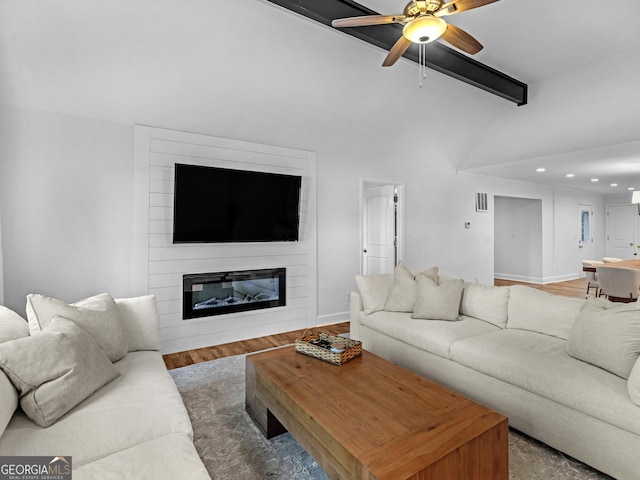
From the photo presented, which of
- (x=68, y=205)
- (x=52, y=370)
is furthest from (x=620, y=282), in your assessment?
(x=68, y=205)

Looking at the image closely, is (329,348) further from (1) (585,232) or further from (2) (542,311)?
(1) (585,232)

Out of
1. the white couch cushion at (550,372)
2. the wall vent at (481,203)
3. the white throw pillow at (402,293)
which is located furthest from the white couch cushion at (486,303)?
the wall vent at (481,203)

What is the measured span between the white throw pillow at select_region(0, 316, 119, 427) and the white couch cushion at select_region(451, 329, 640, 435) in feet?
7.50

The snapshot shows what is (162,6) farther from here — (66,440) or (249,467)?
(249,467)

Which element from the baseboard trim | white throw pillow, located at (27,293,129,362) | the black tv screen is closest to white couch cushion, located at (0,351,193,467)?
white throw pillow, located at (27,293,129,362)

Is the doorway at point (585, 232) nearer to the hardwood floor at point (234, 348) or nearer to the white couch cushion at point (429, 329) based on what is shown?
the hardwood floor at point (234, 348)

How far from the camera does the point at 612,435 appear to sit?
171cm

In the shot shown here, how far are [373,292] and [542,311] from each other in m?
1.43

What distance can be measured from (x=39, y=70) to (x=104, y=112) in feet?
1.75

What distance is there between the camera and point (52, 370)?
1.55m

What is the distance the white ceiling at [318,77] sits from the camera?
2719 millimetres

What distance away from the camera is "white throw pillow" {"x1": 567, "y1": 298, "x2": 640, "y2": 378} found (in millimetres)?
1852

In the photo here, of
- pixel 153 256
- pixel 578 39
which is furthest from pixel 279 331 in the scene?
pixel 578 39

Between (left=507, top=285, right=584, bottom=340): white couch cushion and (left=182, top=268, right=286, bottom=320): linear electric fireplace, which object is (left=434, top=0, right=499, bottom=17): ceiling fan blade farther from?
(left=182, top=268, right=286, bottom=320): linear electric fireplace
